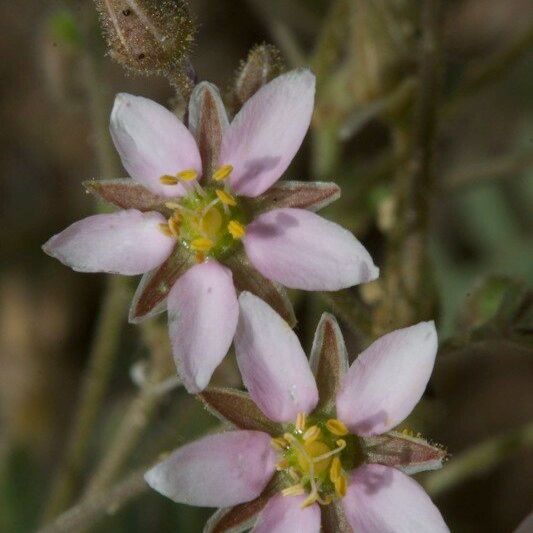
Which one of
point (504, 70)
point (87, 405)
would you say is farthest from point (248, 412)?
point (504, 70)

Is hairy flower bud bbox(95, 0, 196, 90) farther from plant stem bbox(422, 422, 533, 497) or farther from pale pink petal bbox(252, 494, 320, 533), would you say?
plant stem bbox(422, 422, 533, 497)

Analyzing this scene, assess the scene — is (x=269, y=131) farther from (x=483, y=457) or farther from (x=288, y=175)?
(x=288, y=175)

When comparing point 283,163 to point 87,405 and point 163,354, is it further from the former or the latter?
point 87,405

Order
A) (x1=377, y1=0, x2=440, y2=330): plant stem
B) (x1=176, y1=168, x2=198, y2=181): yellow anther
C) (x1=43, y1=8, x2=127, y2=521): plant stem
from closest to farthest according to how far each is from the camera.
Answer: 1. (x1=176, y1=168, x2=198, y2=181): yellow anther
2. (x1=377, y1=0, x2=440, y2=330): plant stem
3. (x1=43, y1=8, x2=127, y2=521): plant stem

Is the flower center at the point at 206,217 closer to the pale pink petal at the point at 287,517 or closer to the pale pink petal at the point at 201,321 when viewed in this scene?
the pale pink petal at the point at 201,321

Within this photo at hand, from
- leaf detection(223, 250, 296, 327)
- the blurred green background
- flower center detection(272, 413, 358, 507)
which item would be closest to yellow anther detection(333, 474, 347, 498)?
flower center detection(272, 413, 358, 507)

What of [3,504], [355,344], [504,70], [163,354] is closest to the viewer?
[163,354]

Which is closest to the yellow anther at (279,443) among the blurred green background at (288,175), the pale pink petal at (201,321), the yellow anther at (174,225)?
the pale pink petal at (201,321)
